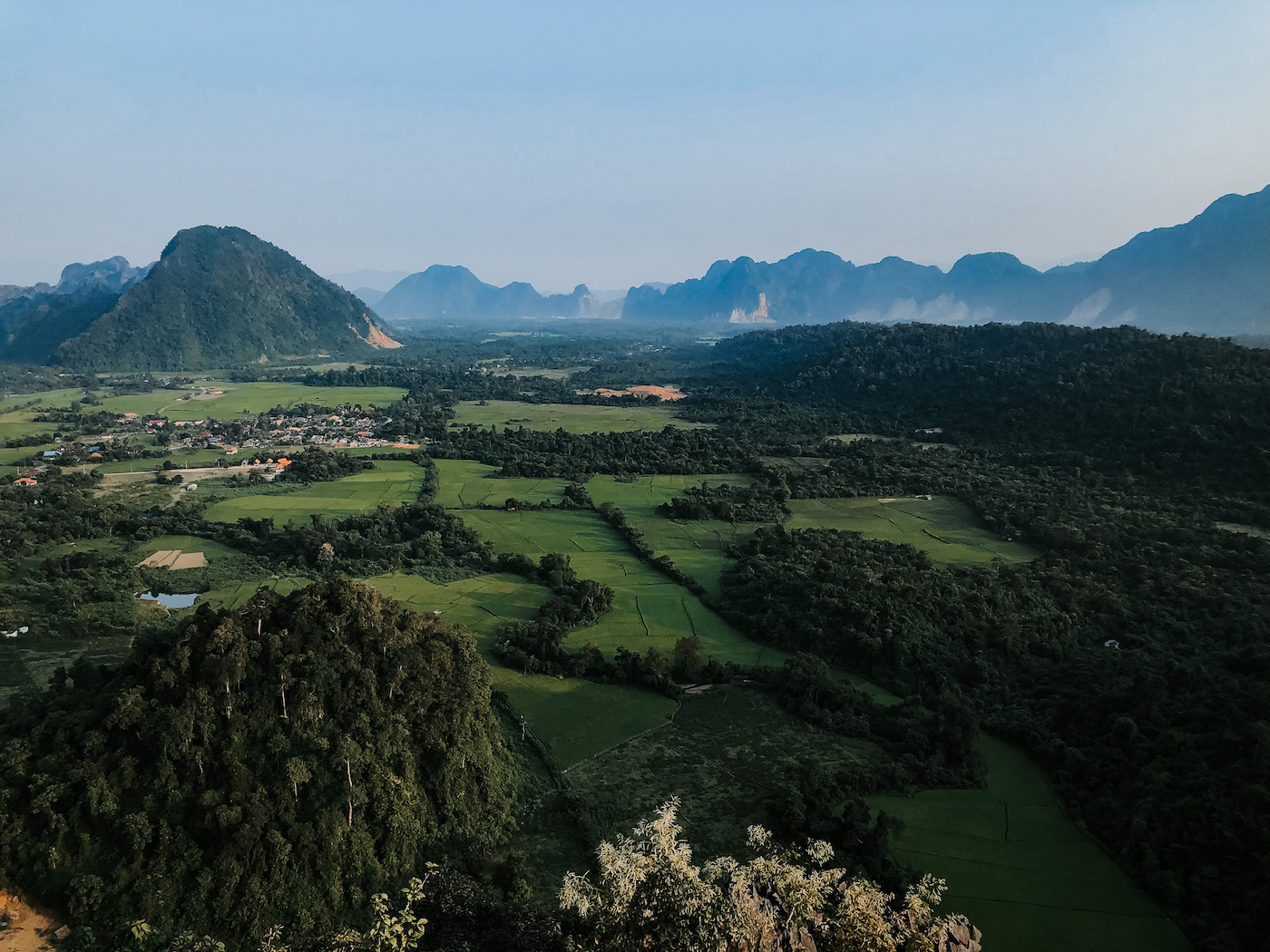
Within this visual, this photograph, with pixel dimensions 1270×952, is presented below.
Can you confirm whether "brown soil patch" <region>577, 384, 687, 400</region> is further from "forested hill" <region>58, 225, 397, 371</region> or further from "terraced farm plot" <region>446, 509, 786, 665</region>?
"forested hill" <region>58, 225, 397, 371</region>

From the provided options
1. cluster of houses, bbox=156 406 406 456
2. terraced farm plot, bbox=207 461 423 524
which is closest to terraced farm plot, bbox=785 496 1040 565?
terraced farm plot, bbox=207 461 423 524

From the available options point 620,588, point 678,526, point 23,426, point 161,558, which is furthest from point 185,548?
point 23,426

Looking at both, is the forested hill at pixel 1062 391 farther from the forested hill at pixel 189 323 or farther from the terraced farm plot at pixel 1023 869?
the forested hill at pixel 189 323

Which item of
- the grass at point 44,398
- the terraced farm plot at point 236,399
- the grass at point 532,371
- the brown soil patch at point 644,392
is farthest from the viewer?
the grass at point 532,371

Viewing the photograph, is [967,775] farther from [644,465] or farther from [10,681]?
[644,465]

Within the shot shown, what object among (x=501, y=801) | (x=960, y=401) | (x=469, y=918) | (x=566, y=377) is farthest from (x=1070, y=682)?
(x=566, y=377)

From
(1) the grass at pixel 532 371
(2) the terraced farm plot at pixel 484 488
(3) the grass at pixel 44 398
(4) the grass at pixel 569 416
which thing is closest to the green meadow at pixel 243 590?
(2) the terraced farm plot at pixel 484 488
